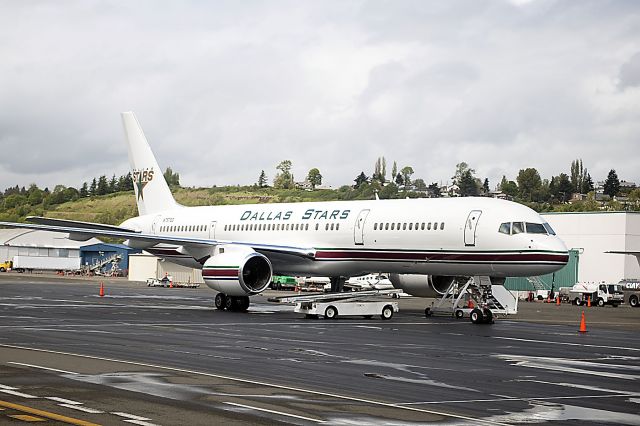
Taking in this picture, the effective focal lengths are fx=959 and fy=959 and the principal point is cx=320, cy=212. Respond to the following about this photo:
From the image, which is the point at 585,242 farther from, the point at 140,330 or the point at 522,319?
the point at 140,330

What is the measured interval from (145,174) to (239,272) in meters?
16.4

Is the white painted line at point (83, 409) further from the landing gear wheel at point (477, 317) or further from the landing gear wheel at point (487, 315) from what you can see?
the landing gear wheel at point (487, 315)

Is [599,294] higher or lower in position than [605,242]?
lower

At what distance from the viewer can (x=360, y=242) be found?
3844 centimetres

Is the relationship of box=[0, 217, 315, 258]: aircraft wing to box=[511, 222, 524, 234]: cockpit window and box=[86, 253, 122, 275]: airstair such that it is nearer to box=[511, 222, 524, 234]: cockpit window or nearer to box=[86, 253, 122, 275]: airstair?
box=[511, 222, 524, 234]: cockpit window

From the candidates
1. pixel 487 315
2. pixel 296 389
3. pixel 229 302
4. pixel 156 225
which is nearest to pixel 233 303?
pixel 229 302

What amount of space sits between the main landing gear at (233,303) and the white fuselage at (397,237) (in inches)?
88.1

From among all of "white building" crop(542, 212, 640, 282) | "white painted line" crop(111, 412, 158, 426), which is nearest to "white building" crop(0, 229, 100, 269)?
"white building" crop(542, 212, 640, 282)

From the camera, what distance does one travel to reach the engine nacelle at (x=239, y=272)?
3716cm

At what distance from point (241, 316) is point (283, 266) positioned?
5867 mm

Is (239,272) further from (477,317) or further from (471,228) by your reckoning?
(477,317)

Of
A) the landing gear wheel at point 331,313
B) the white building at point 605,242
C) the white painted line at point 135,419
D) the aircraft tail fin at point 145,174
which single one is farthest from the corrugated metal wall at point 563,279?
the white painted line at point 135,419

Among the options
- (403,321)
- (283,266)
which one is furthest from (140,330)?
(283,266)

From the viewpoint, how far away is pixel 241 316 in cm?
3544
